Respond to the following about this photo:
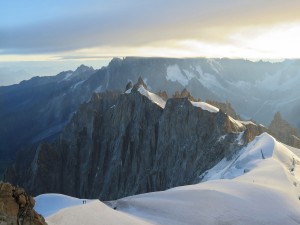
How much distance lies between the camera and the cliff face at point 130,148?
2936 inches

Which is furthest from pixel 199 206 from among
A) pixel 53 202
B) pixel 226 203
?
pixel 53 202

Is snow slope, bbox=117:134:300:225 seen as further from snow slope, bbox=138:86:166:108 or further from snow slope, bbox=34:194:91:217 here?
snow slope, bbox=138:86:166:108

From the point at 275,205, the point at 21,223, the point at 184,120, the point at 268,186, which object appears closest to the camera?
the point at 21,223

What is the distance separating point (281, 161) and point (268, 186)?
1457 cm

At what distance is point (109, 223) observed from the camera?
23.5 m

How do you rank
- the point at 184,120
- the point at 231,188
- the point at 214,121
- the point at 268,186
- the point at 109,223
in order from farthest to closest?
the point at 184,120 → the point at 214,121 → the point at 268,186 → the point at 231,188 → the point at 109,223

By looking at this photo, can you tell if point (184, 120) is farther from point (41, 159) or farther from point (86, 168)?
point (41, 159)

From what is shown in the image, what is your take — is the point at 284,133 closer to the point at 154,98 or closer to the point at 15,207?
the point at 154,98

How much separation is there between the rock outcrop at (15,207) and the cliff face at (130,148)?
4403cm

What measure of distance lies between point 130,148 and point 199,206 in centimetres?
7504

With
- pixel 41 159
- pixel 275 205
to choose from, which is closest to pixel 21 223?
pixel 275 205

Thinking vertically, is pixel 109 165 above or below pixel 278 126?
below

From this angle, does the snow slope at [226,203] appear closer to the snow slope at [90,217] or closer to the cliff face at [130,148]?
the snow slope at [90,217]

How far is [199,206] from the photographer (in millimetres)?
29016
